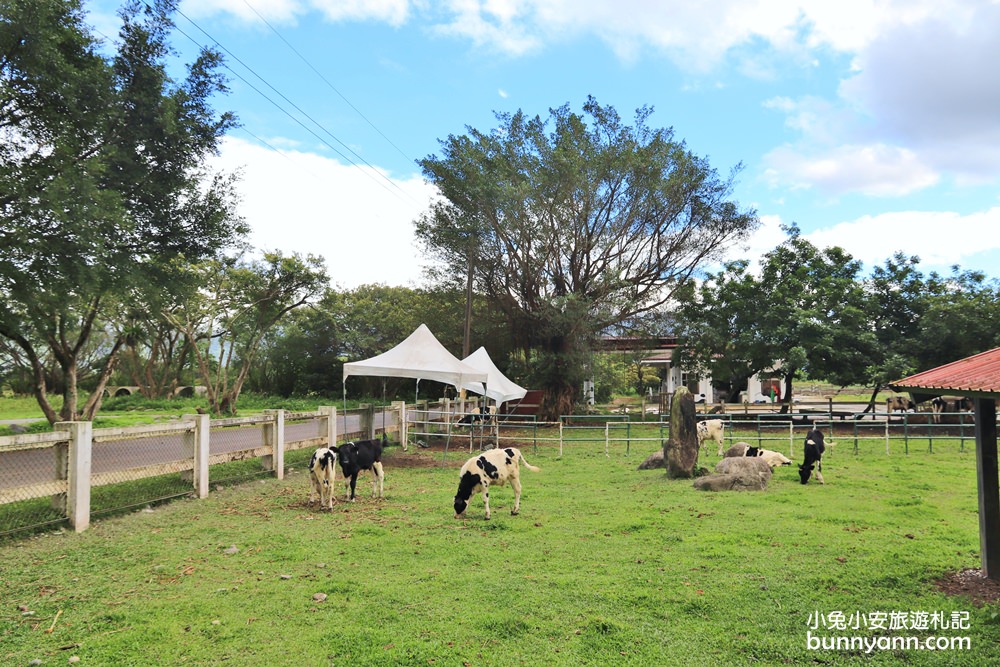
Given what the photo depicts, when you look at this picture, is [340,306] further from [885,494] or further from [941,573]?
[941,573]

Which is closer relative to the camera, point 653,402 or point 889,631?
point 889,631

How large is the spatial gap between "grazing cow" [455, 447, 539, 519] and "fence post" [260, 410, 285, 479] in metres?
4.57

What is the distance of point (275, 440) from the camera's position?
38.8 ft

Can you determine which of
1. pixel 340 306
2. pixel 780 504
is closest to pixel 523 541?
pixel 780 504

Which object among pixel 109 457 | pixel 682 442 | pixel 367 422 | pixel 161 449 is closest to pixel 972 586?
pixel 682 442

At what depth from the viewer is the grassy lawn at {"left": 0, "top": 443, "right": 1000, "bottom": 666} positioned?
14.2ft

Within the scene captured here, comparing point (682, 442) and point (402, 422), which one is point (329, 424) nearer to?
point (402, 422)

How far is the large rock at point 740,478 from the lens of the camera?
Result: 34.6 feet

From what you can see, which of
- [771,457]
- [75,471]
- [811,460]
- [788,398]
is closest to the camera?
[75,471]

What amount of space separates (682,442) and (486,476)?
482 cm

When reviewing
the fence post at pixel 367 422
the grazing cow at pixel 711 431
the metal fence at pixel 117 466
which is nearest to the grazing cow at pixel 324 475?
the metal fence at pixel 117 466

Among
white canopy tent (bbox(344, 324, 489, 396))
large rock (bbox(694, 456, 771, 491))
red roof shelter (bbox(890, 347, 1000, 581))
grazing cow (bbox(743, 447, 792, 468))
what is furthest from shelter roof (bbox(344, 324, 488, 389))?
red roof shelter (bbox(890, 347, 1000, 581))

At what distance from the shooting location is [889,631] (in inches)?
181

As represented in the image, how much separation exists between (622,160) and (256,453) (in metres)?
18.4
